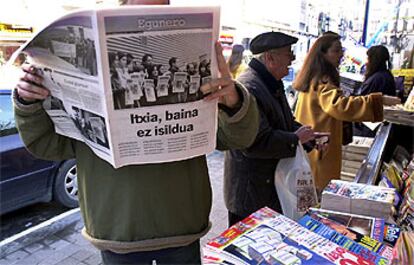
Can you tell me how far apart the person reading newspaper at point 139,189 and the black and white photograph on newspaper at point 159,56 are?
0.44 ft

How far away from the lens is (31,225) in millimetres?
3291

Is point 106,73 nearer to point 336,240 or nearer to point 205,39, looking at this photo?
point 205,39

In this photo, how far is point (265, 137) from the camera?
164cm

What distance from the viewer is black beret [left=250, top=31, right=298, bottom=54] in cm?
182

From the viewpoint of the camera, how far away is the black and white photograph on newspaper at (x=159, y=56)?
75 cm

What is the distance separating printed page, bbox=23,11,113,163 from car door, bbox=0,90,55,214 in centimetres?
245

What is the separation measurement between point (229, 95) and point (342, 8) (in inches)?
300

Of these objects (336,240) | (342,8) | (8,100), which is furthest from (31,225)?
(342,8)

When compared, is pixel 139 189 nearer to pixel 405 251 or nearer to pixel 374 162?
pixel 405 251

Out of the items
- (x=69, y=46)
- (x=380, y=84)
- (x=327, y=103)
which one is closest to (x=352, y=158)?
(x=327, y=103)

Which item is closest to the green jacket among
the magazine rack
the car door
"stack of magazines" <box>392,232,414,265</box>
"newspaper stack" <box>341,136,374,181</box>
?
"stack of magazines" <box>392,232,414,265</box>

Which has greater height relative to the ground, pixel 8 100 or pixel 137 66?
pixel 137 66

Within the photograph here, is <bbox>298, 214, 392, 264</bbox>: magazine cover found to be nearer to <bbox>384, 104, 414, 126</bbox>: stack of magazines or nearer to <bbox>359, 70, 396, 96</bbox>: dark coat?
<bbox>384, 104, 414, 126</bbox>: stack of magazines

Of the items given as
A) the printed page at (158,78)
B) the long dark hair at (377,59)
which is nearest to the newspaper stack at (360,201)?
the printed page at (158,78)
